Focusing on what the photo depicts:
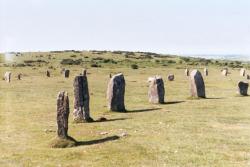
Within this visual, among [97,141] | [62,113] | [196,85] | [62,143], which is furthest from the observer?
[196,85]

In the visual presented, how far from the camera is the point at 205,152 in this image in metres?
26.3

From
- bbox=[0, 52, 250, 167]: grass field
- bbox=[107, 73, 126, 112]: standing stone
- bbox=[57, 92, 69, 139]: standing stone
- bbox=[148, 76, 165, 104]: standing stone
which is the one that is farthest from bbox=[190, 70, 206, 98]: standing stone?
bbox=[57, 92, 69, 139]: standing stone

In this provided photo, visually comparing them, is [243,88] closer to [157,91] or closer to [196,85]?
[196,85]

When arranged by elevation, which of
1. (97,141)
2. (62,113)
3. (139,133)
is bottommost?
(97,141)

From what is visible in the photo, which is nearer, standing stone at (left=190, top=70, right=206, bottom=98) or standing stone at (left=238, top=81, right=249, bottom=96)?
standing stone at (left=190, top=70, right=206, bottom=98)

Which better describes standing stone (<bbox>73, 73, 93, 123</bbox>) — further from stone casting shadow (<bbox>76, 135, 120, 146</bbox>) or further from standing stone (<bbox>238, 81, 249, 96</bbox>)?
standing stone (<bbox>238, 81, 249, 96</bbox>)

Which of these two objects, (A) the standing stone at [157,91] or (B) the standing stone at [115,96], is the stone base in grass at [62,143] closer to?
(B) the standing stone at [115,96]

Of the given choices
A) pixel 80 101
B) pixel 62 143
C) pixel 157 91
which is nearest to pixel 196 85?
pixel 157 91

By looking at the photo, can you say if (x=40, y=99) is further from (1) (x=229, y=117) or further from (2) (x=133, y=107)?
(1) (x=229, y=117)

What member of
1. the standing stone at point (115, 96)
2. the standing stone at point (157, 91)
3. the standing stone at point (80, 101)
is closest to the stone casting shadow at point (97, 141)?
the standing stone at point (80, 101)

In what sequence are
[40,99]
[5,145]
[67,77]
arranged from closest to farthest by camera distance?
1. [5,145]
2. [40,99]
3. [67,77]

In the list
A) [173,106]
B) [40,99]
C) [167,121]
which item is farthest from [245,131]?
[40,99]

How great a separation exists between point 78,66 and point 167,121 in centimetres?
7559

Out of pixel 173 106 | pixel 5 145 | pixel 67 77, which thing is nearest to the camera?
pixel 5 145
